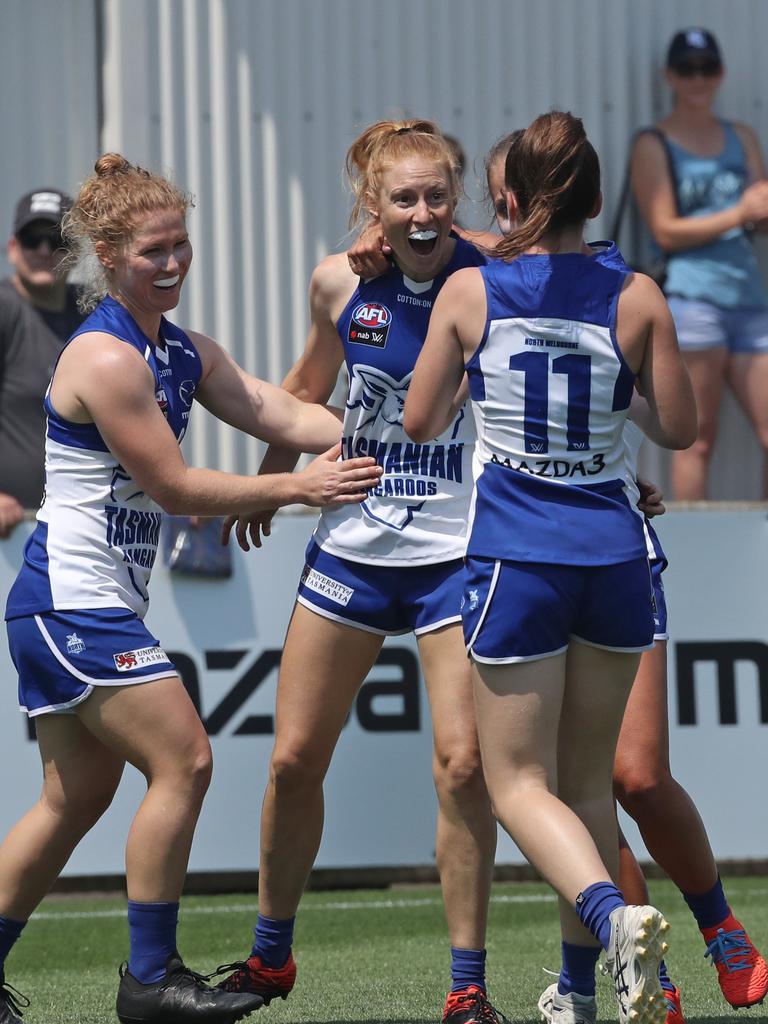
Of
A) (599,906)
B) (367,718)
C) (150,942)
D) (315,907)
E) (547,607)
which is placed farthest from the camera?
(367,718)

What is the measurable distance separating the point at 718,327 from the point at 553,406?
464cm

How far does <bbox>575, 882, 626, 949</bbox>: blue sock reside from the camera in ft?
10.8

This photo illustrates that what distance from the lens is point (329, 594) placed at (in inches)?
165

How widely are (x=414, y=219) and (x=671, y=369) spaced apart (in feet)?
2.72

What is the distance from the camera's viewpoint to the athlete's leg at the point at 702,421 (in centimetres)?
796

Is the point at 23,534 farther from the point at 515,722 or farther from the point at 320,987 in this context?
the point at 515,722

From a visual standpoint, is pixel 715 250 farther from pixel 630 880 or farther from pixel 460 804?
pixel 460 804

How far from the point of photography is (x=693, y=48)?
27.4 feet

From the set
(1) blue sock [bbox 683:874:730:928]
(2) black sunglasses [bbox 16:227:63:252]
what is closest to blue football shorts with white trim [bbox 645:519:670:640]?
(1) blue sock [bbox 683:874:730:928]

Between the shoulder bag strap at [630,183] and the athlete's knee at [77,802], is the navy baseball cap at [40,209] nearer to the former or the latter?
the shoulder bag strap at [630,183]

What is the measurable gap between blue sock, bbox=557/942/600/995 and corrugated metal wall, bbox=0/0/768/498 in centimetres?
476

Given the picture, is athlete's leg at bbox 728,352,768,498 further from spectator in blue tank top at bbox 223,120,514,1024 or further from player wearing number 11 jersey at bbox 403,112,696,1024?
player wearing number 11 jersey at bbox 403,112,696,1024

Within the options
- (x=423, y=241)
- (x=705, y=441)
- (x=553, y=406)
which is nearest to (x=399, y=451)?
(x=423, y=241)

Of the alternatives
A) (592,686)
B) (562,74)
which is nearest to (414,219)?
(592,686)
